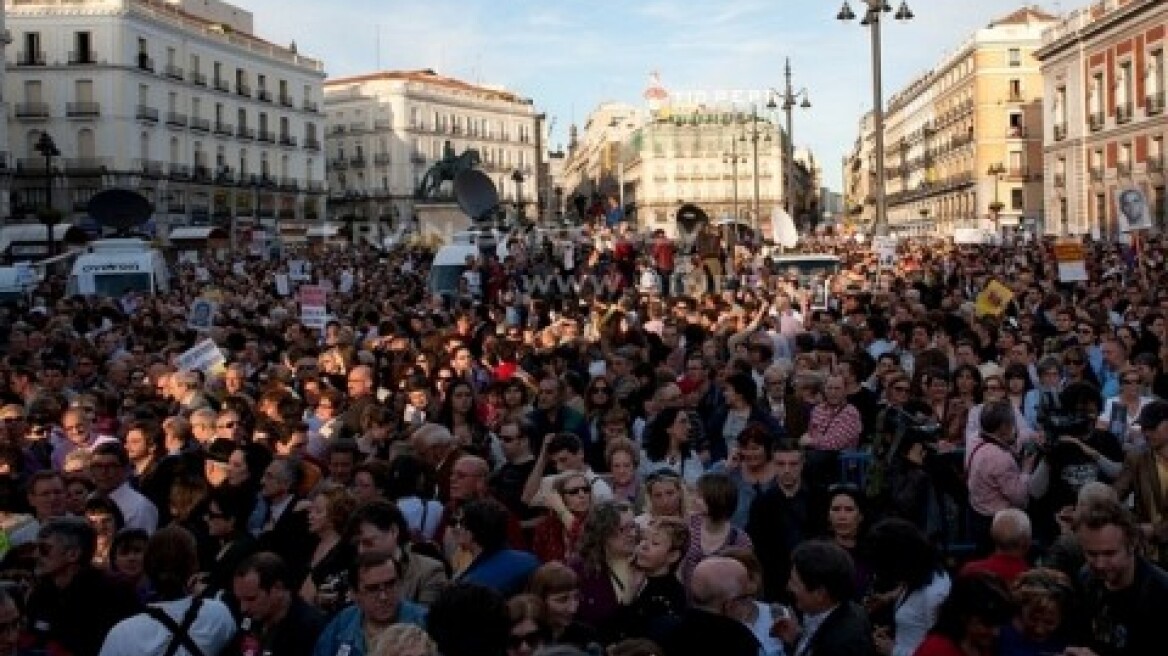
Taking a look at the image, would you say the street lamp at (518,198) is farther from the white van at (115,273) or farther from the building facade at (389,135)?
the building facade at (389,135)

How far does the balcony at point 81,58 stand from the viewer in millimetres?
64812

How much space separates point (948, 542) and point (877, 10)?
1660 centimetres

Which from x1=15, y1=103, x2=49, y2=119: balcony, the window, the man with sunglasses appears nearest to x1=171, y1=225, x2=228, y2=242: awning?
the window

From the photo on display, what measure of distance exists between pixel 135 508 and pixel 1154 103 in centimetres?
5088

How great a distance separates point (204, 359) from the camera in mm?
12570

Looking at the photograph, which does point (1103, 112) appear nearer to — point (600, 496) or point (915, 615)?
point (600, 496)

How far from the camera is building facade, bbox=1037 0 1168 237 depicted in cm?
5206

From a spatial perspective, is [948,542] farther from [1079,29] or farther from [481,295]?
[1079,29]

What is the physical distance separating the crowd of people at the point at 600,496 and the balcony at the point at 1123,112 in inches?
1731

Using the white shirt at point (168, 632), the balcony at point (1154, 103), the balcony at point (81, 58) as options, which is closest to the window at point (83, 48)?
the balcony at point (81, 58)

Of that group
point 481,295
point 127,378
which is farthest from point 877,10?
point 127,378

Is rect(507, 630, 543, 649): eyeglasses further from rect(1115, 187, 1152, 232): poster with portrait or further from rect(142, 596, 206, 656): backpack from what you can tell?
rect(1115, 187, 1152, 232): poster with portrait

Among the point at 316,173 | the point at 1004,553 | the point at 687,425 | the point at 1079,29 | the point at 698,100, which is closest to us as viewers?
the point at 1004,553

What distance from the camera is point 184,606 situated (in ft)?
17.6
